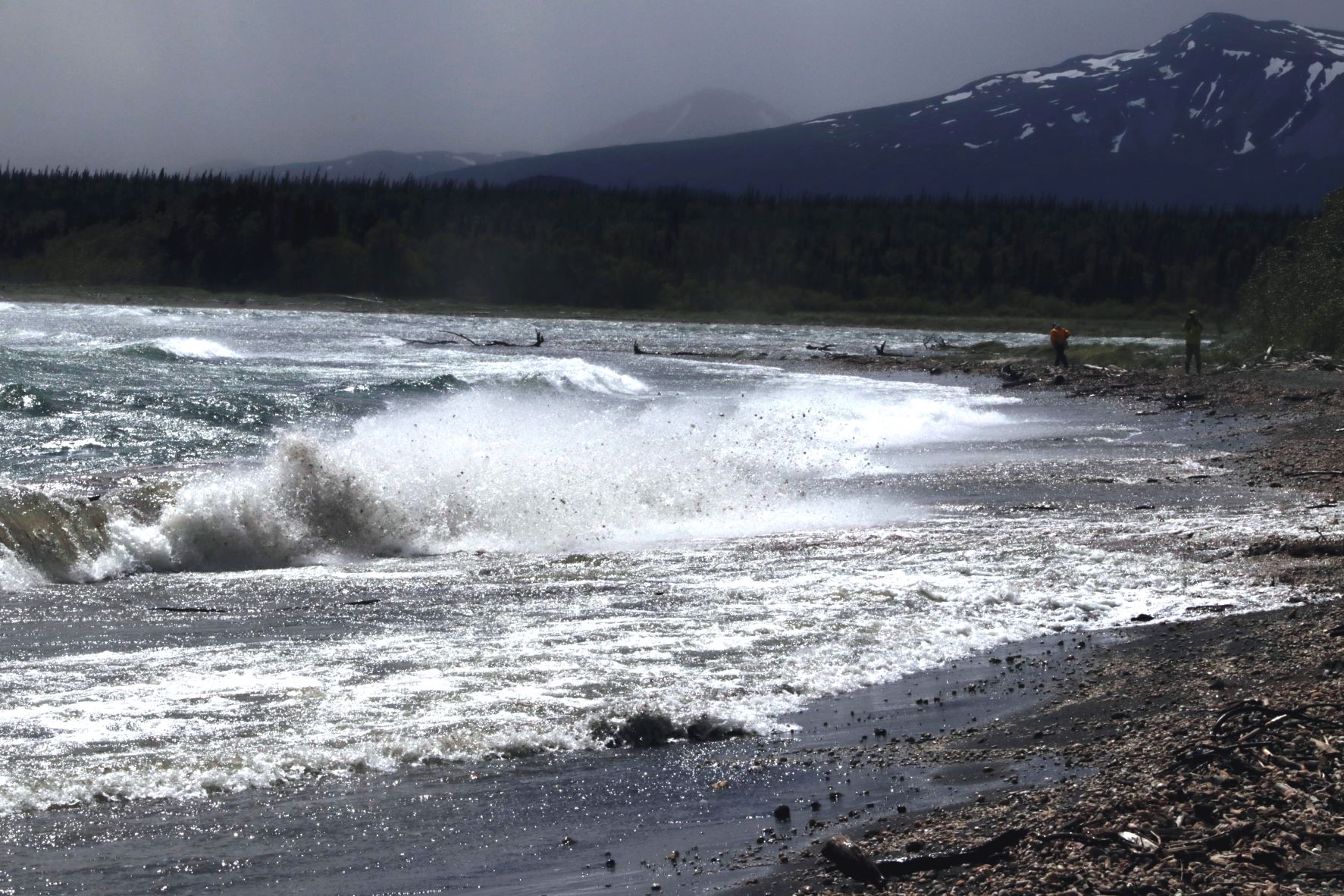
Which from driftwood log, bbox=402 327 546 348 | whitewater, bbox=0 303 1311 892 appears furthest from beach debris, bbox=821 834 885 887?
driftwood log, bbox=402 327 546 348

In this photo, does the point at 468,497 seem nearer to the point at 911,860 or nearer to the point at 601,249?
the point at 911,860

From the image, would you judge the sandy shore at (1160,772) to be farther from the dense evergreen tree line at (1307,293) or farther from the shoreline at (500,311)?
the shoreline at (500,311)

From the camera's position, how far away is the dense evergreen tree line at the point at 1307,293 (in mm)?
38156

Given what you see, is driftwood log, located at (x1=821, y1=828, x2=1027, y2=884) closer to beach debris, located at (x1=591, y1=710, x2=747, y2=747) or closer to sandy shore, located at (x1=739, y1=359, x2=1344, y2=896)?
sandy shore, located at (x1=739, y1=359, x2=1344, y2=896)

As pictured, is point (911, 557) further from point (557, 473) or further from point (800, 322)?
point (800, 322)

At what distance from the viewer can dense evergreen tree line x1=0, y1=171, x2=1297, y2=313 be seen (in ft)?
433

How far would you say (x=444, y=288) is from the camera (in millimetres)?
133875

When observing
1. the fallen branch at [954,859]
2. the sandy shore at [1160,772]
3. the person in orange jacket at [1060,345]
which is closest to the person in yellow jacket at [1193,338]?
the person in orange jacket at [1060,345]

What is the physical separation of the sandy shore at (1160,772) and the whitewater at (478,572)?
969 mm

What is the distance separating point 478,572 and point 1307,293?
34.0m

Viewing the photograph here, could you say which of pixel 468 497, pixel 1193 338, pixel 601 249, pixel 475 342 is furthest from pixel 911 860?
pixel 601 249

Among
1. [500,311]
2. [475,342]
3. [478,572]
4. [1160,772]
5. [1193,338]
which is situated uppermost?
[1193,338]

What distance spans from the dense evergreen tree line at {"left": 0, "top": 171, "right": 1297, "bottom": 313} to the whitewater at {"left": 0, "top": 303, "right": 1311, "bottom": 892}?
4218 inches

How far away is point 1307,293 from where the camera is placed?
4009 centimetres
